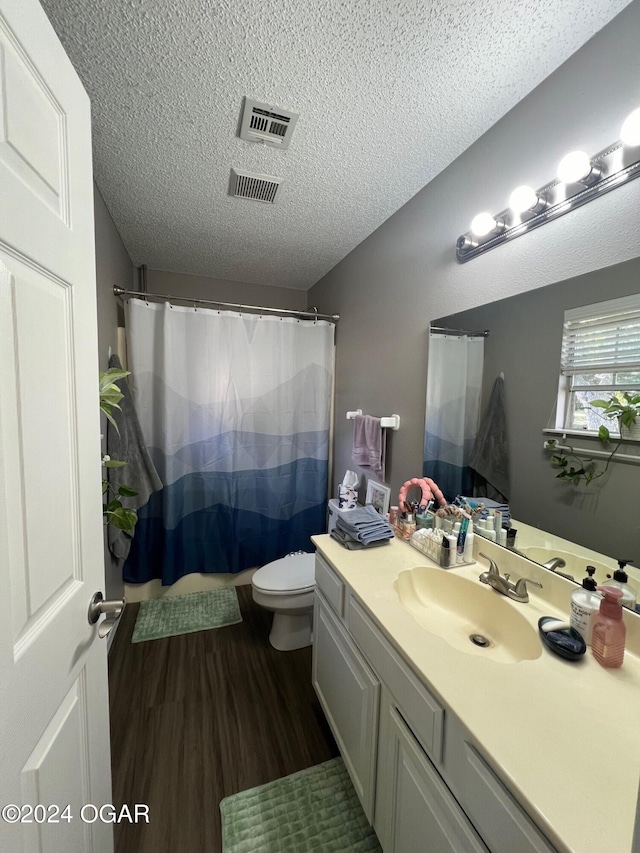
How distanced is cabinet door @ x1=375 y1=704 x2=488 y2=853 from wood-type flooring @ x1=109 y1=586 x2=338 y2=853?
533 millimetres

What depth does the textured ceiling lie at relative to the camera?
89cm

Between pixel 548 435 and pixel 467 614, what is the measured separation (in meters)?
0.66

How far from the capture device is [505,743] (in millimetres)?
590

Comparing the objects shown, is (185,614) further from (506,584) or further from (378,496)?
(506,584)

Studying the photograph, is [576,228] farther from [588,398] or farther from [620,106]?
[588,398]

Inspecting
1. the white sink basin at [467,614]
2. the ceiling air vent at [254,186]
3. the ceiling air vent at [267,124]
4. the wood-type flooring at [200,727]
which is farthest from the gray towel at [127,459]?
the white sink basin at [467,614]

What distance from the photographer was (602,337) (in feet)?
3.10

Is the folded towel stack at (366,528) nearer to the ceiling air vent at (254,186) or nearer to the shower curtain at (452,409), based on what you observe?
the shower curtain at (452,409)

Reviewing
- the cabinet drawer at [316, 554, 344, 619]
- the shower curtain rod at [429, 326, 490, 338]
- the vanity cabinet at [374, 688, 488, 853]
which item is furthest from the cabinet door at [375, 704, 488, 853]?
the shower curtain rod at [429, 326, 490, 338]

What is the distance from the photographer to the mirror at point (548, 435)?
0.90 meters

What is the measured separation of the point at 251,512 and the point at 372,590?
162 centimetres

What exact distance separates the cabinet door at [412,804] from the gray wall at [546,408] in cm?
74

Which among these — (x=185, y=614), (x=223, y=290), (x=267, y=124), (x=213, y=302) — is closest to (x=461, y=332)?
(x=267, y=124)

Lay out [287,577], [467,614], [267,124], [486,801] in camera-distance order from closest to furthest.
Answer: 1. [486,801]
2. [467,614]
3. [267,124]
4. [287,577]
